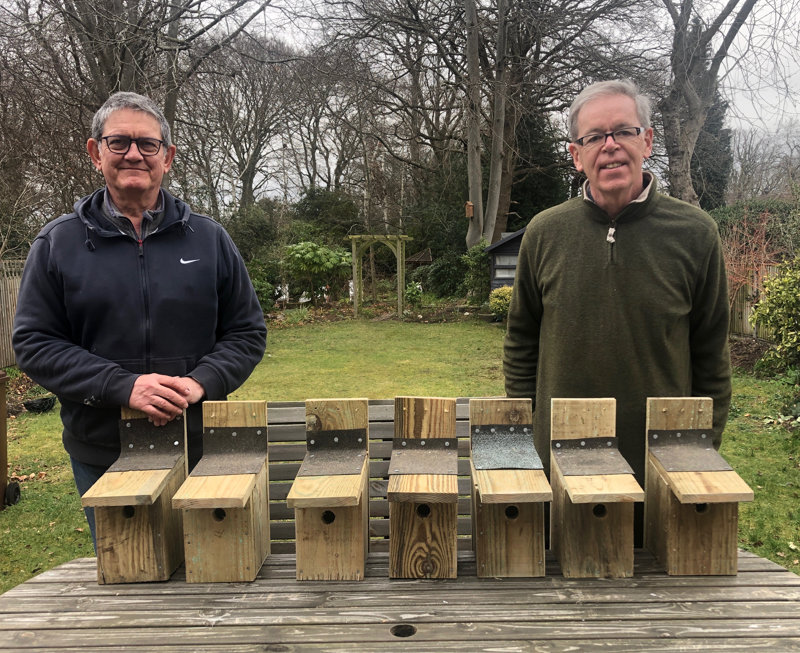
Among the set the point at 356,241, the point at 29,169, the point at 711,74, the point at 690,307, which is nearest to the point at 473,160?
the point at 356,241

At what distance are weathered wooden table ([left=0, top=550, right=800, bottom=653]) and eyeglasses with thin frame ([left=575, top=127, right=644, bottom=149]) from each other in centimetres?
120

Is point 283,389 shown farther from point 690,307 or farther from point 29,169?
point 690,307

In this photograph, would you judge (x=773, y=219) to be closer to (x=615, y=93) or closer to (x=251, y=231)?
(x=615, y=93)

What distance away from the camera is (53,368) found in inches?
77.5

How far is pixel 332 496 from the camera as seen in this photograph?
1515 mm

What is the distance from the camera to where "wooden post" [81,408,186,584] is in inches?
61.1

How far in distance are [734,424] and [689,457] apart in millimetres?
5809

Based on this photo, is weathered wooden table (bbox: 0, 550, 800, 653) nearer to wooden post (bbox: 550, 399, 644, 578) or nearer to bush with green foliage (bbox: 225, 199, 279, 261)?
wooden post (bbox: 550, 399, 644, 578)

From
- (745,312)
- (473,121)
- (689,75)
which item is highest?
(473,121)

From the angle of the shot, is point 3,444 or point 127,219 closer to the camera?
point 127,219

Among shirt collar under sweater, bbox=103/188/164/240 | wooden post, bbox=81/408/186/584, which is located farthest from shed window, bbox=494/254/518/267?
wooden post, bbox=81/408/186/584

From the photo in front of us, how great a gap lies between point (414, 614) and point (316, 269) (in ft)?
54.0

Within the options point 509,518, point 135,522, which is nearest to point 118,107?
point 135,522

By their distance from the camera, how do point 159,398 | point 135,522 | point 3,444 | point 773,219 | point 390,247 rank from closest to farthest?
1. point 135,522
2. point 159,398
3. point 3,444
4. point 773,219
5. point 390,247
